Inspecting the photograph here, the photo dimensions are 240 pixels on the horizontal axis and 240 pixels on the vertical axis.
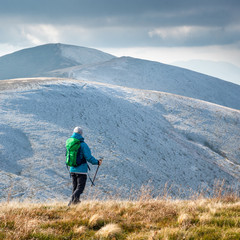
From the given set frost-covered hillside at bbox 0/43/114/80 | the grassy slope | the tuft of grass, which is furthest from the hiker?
frost-covered hillside at bbox 0/43/114/80

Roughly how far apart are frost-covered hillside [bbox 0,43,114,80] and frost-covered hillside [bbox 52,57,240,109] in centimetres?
6410

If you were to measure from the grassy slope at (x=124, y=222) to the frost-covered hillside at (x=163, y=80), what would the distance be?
81145mm

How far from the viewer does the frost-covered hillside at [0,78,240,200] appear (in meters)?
21.3

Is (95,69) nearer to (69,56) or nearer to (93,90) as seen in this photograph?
(93,90)

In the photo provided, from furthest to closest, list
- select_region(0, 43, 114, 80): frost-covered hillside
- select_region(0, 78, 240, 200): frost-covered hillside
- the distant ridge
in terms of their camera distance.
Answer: select_region(0, 43, 114, 80): frost-covered hillside
the distant ridge
select_region(0, 78, 240, 200): frost-covered hillside

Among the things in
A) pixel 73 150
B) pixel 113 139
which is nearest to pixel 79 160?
pixel 73 150

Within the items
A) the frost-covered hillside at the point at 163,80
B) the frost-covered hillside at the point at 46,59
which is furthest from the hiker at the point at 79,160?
the frost-covered hillside at the point at 46,59

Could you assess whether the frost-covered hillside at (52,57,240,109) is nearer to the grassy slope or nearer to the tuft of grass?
the grassy slope

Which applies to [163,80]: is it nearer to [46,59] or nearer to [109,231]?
[109,231]

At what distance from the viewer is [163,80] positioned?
99.4 meters

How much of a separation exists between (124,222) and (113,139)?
80.1ft

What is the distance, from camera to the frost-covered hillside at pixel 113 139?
21.3m

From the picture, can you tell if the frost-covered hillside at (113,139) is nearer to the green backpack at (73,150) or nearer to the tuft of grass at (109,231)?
the green backpack at (73,150)

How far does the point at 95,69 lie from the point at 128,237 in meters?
101
